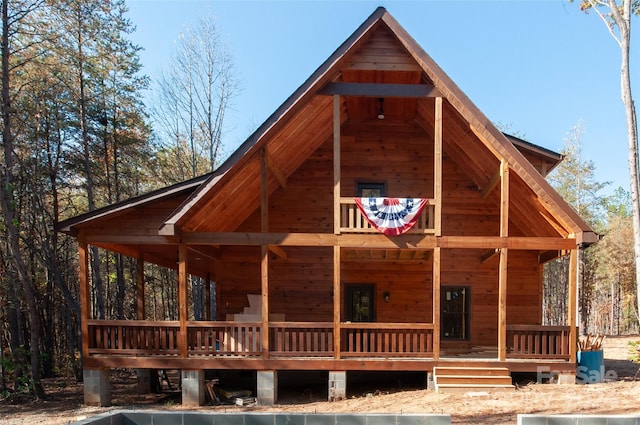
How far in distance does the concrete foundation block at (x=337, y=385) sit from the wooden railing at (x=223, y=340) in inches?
76.7

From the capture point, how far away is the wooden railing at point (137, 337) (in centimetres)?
932

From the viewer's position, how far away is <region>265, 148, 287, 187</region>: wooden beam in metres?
10.0

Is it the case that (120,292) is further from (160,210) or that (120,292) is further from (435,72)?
(435,72)

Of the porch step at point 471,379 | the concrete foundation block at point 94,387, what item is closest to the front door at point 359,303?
the porch step at point 471,379

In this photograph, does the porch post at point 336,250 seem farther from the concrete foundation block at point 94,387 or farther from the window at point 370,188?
the concrete foundation block at point 94,387

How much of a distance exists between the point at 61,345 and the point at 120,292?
5045 mm

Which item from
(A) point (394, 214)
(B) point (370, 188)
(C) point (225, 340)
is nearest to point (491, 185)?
(B) point (370, 188)

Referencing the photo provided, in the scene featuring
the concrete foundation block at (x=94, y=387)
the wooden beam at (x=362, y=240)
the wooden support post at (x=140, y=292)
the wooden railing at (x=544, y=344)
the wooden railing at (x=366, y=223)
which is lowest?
the concrete foundation block at (x=94, y=387)

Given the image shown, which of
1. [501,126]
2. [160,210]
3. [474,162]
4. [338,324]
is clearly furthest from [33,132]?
[501,126]

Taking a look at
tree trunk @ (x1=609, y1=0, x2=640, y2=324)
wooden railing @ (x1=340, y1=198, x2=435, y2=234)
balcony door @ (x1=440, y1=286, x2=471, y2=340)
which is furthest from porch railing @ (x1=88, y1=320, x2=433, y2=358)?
tree trunk @ (x1=609, y1=0, x2=640, y2=324)

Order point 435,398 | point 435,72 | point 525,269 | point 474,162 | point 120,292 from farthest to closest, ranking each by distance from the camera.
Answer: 1. point 120,292
2. point 525,269
3. point 474,162
4. point 435,72
5. point 435,398

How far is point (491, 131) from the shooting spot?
907 centimetres

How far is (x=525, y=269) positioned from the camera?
12414 mm

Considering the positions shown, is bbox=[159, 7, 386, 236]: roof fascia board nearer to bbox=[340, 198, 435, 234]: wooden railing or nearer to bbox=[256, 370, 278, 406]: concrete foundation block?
bbox=[340, 198, 435, 234]: wooden railing
